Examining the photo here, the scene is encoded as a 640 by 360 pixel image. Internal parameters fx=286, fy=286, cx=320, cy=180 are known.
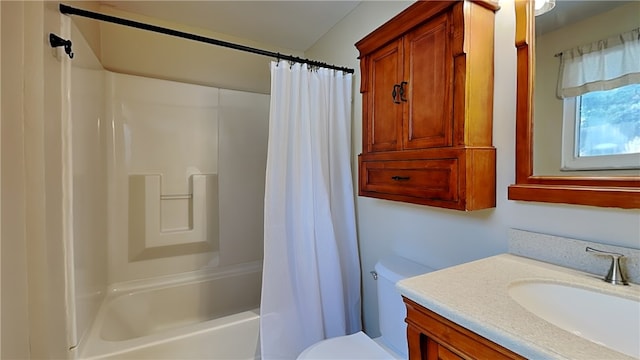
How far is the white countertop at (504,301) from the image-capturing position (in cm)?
50

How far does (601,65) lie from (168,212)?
8.12 ft

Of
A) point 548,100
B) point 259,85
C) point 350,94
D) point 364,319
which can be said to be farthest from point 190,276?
point 548,100

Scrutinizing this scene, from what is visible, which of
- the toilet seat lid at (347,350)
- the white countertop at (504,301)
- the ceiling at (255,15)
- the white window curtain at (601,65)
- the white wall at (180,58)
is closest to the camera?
the white countertop at (504,301)

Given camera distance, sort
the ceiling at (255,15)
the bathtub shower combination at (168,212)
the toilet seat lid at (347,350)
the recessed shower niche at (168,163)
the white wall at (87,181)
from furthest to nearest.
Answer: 1. the recessed shower niche at (168,163)
2. the ceiling at (255,15)
3. the bathtub shower combination at (168,212)
4. the white wall at (87,181)
5. the toilet seat lid at (347,350)

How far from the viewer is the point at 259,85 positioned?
2.44 meters

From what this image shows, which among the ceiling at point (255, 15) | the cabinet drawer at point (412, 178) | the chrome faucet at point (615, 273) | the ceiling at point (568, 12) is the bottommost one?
the chrome faucet at point (615, 273)

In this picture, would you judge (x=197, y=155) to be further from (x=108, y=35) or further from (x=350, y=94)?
(x=350, y=94)

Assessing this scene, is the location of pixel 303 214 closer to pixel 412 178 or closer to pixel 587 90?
pixel 412 178

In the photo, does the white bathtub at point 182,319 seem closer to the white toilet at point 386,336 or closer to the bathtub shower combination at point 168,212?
the bathtub shower combination at point 168,212

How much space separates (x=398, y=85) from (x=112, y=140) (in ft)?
6.46

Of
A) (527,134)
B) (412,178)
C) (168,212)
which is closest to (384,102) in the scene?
(412,178)

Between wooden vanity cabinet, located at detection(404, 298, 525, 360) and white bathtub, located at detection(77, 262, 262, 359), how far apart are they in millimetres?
1144

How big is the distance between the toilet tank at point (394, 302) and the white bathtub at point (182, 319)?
29.2 inches

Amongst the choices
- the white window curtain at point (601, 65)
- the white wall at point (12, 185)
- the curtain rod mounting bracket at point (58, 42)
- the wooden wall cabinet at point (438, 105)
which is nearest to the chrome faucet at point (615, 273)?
the wooden wall cabinet at point (438, 105)
